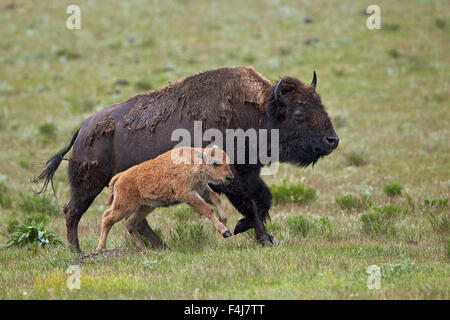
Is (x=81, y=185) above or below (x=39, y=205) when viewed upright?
above

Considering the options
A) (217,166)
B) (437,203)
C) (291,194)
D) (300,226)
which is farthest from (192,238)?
(437,203)

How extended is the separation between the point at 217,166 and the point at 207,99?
1.33 meters

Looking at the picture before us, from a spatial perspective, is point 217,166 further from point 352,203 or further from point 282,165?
point 282,165

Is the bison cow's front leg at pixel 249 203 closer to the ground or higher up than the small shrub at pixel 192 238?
higher up

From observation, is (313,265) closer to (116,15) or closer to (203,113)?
(203,113)

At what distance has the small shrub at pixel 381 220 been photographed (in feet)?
27.2

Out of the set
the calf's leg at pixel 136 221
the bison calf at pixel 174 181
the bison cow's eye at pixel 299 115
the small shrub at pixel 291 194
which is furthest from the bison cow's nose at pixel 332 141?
the small shrub at pixel 291 194

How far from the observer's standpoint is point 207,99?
816cm

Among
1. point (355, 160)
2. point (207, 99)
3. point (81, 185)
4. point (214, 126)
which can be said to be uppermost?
point (207, 99)

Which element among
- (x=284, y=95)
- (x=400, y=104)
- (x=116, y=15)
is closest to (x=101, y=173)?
(x=284, y=95)

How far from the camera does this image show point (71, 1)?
1457 inches

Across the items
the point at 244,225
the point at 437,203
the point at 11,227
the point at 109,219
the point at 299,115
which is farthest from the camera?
the point at 437,203

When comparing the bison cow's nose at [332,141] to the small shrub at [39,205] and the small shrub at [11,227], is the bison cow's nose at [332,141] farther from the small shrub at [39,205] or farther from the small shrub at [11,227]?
the small shrub at [39,205]
